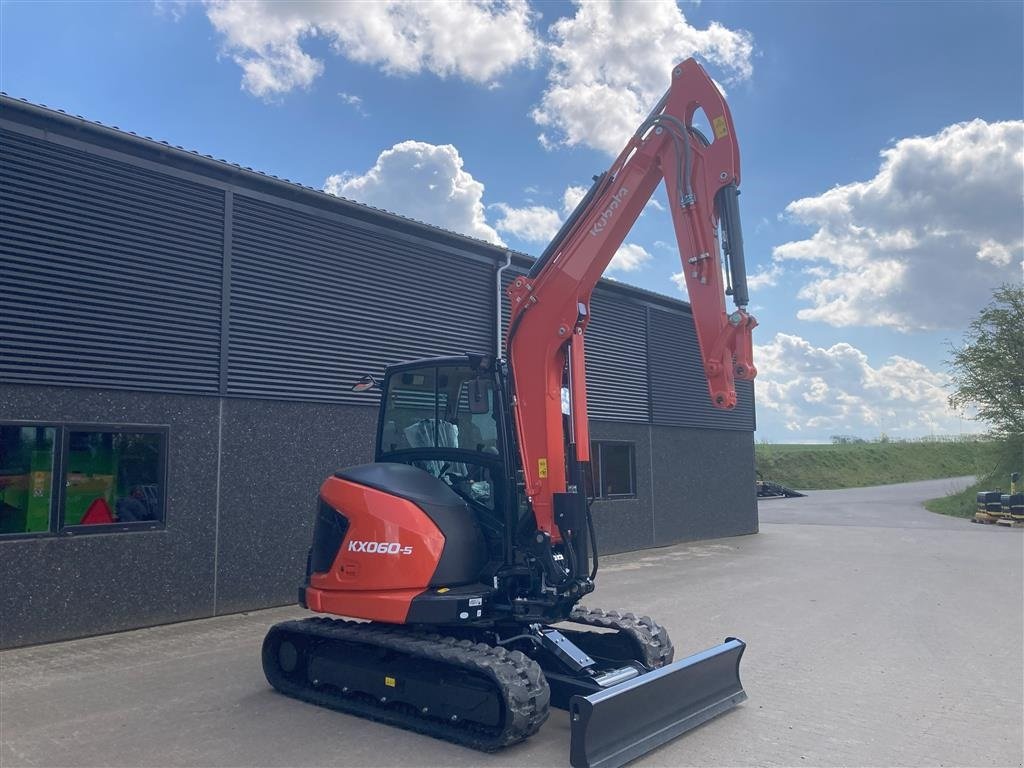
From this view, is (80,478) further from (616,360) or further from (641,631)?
(616,360)

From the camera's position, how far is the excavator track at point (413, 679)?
4984mm

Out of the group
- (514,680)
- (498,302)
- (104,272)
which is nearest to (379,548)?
(514,680)

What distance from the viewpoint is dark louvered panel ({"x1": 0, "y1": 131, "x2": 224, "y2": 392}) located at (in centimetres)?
815

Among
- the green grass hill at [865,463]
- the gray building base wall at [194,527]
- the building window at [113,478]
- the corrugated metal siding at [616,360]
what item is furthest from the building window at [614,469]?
the green grass hill at [865,463]

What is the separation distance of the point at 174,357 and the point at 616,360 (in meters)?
9.31

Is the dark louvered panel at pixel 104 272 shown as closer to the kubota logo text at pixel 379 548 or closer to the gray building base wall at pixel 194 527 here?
the gray building base wall at pixel 194 527

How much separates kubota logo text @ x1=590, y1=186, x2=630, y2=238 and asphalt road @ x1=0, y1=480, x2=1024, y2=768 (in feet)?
12.3

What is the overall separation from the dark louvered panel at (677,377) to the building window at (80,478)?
35.8 ft

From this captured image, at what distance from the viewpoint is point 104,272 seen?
344 inches

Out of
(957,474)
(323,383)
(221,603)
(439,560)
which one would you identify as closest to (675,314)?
(323,383)

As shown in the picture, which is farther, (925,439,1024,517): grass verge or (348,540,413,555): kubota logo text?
(925,439,1024,517): grass verge

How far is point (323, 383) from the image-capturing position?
35.2 feet

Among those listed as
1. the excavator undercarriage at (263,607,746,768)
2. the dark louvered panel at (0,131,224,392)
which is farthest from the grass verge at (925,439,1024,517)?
the dark louvered panel at (0,131,224,392)

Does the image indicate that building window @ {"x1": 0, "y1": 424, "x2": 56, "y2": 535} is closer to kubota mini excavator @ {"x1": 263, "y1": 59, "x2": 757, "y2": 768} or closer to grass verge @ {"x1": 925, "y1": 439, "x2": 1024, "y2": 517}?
kubota mini excavator @ {"x1": 263, "y1": 59, "x2": 757, "y2": 768}
